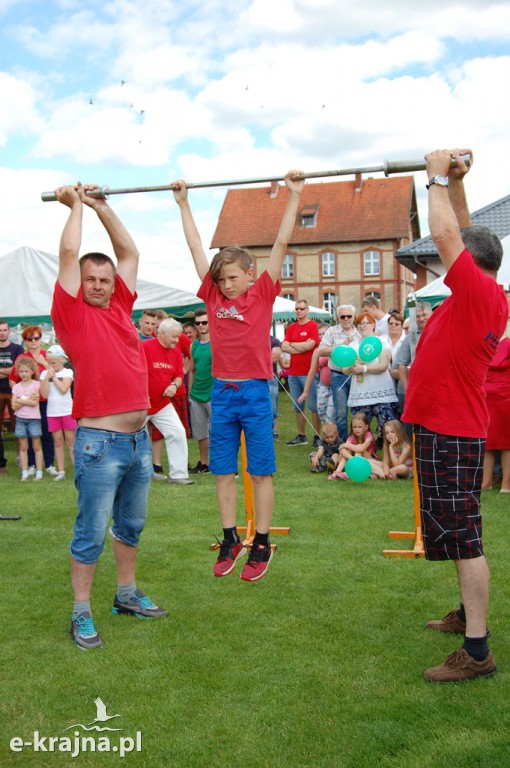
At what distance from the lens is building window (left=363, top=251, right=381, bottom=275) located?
51500 millimetres

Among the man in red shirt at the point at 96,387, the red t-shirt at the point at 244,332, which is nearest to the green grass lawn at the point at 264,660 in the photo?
the man in red shirt at the point at 96,387

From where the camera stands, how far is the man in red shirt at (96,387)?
437 cm

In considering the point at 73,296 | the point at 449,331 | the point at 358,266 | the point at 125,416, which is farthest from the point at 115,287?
the point at 358,266

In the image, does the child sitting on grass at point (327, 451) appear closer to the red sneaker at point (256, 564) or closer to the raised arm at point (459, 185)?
the red sneaker at point (256, 564)

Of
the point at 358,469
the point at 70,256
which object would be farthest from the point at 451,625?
the point at 358,469

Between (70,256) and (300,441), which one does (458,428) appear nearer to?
(70,256)

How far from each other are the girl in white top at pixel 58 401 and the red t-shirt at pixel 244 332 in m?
6.18

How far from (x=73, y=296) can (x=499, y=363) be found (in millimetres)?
5859

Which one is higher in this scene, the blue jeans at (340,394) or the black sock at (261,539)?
the blue jeans at (340,394)

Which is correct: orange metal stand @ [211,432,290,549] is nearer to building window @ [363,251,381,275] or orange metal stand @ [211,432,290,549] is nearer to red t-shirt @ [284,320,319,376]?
red t-shirt @ [284,320,319,376]

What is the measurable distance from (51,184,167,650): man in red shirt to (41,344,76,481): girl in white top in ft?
19.9

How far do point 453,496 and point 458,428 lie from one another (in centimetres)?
36

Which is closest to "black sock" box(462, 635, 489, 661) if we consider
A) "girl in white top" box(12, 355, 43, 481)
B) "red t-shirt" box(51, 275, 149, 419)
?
"red t-shirt" box(51, 275, 149, 419)

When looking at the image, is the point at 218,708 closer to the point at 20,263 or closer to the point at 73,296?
the point at 73,296
